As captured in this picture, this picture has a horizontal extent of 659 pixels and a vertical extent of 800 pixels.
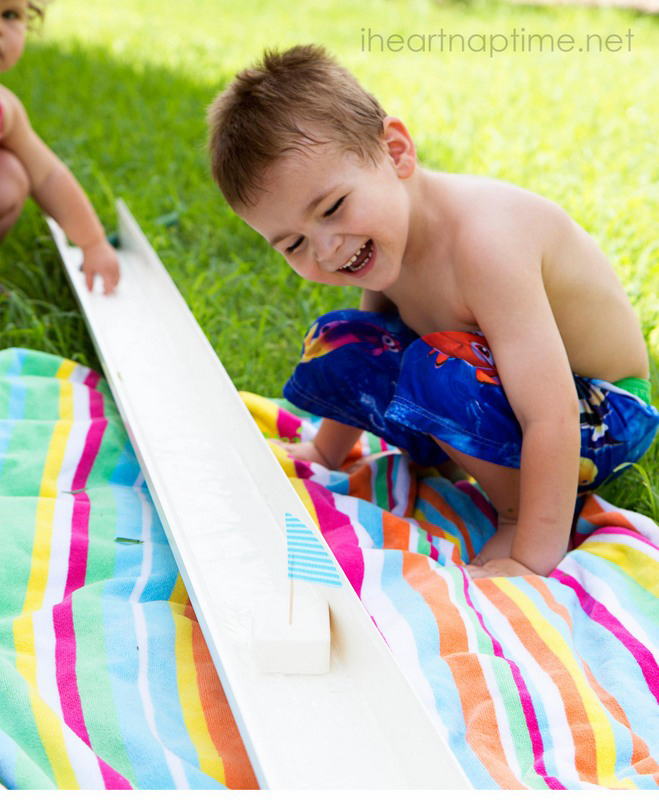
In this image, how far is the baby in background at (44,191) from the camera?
7.95 ft

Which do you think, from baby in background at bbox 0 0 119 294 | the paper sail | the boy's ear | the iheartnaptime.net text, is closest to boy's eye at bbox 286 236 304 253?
the boy's ear

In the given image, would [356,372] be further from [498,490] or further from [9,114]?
[9,114]

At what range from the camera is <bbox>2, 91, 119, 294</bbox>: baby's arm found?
8.02ft

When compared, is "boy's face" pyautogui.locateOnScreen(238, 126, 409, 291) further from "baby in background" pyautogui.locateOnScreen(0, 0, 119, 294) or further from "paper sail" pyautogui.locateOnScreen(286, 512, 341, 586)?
"baby in background" pyautogui.locateOnScreen(0, 0, 119, 294)

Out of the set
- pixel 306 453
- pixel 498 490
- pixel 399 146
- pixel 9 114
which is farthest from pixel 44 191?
pixel 498 490

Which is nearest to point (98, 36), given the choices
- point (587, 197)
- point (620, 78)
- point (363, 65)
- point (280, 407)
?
point (363, 65)

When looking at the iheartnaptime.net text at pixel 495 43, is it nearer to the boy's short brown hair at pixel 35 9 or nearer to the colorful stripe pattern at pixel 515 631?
the boy's short brown hair at pixel 35 9

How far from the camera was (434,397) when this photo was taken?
Answer: 1.61 m

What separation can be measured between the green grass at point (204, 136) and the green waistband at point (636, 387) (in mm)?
147

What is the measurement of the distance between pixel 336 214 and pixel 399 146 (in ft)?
0.65

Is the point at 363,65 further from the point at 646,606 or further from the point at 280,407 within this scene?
the point at 646,606

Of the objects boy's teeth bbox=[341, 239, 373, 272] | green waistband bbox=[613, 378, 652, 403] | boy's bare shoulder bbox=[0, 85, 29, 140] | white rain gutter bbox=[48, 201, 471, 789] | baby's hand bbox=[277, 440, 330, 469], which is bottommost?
baby's hand bbox=[277, 440, 330, 469]

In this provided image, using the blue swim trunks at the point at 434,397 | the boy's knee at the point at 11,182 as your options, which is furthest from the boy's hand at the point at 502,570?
the boy's knee at the point at 11,182

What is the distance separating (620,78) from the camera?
4.07 metres
